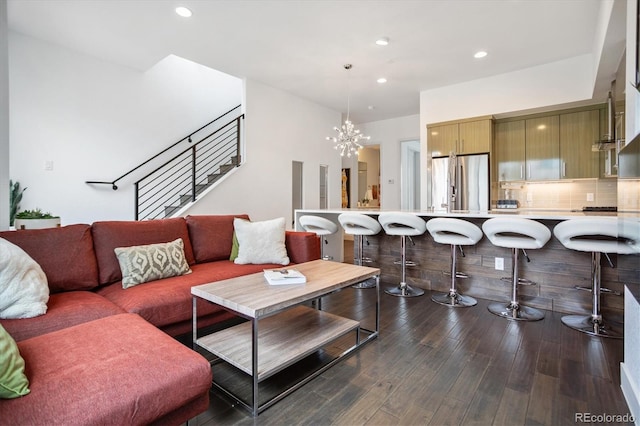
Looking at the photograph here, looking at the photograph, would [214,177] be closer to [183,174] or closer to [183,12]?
[183,174]

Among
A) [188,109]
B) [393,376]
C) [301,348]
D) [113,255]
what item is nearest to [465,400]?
[393,376]

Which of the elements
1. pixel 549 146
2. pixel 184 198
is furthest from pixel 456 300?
pixel 184 198

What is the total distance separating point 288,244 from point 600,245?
2.75 m

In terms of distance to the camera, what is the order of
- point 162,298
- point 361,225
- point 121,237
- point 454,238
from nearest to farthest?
point 162,298
point 121,237
point 454,238
point 361,225

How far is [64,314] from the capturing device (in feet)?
5.89

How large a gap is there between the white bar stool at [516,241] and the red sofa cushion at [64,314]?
3126mm

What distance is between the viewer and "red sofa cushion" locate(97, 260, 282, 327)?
205 centimetres

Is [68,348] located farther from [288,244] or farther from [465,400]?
[288,244]

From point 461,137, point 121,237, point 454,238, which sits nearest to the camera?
point 121,237

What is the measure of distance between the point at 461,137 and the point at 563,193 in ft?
5.96

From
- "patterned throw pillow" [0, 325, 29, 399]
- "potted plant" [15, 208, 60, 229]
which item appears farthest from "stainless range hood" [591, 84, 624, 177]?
"potted plant" [15, 208, 60, 229]

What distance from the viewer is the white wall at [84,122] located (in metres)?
3.87

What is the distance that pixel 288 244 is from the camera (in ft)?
11.2

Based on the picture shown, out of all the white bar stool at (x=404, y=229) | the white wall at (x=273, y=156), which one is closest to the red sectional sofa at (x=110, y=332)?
the white bar stool at (x=404, y=229)
